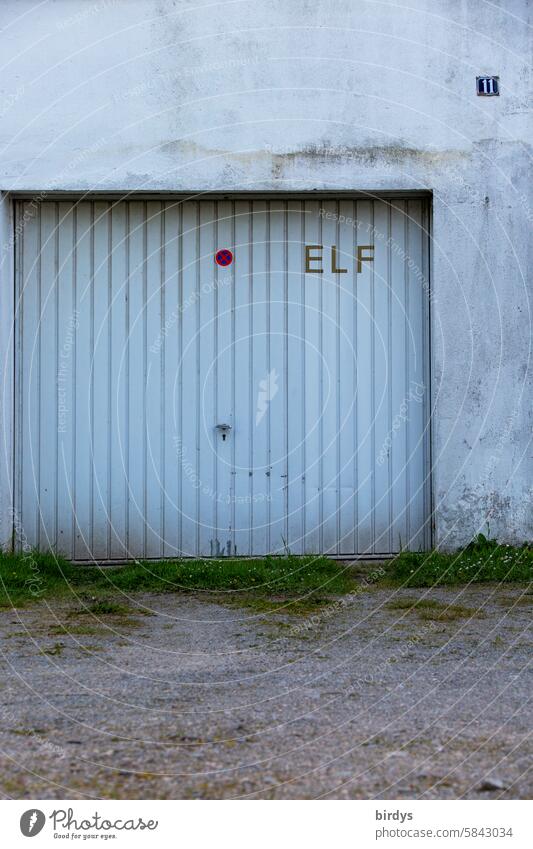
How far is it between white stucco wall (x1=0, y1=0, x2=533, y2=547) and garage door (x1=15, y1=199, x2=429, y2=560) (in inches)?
10.7

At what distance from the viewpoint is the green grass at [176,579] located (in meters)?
6.96

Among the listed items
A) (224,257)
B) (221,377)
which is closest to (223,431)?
(221,377)

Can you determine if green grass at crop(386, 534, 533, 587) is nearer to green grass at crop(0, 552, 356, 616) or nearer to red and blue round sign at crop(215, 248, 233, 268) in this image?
green grass at crop(0, 552, 356, 616)

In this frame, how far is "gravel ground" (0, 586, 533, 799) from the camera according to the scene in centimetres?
356

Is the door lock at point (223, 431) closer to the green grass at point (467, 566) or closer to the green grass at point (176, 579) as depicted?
the green grass at point (176, 579)

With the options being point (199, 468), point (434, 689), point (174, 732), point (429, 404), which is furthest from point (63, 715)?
point (429, 404)

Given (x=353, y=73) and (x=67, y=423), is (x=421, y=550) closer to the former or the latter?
(x=67, y=423)

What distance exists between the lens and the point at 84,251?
793 cm

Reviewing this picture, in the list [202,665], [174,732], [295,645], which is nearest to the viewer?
[174,732]

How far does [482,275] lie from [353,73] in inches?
65.0

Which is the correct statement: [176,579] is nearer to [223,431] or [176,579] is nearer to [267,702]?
[223,431]

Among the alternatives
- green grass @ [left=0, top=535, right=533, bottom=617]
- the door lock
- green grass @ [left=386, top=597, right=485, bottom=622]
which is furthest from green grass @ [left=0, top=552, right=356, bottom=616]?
the door lock

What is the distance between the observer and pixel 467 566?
7.46 metres

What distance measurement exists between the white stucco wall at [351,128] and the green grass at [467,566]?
13cm
